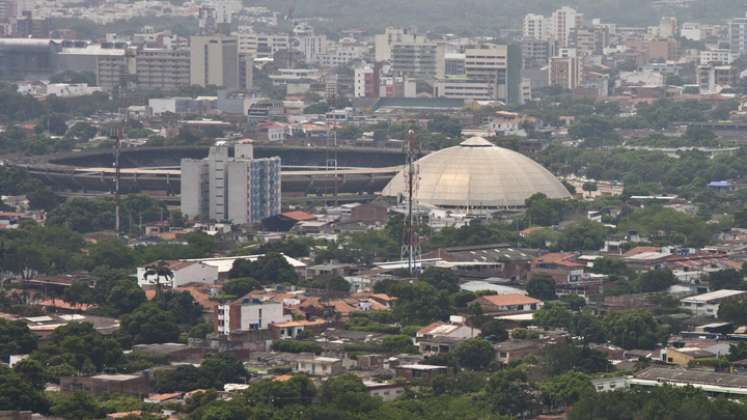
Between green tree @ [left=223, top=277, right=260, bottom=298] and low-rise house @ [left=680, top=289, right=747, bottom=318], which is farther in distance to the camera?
green tree @ [left=223, top=277, right=260, bottom=298]

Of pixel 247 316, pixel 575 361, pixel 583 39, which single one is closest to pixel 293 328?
pixel 247 316

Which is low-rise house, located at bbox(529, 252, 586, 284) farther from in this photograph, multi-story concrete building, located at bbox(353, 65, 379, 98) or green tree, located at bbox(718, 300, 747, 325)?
multi-story concrete building, located at bbox(353, 65, 379, 98)

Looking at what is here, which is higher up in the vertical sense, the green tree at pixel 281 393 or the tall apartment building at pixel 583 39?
the green tree at pixel 281 393

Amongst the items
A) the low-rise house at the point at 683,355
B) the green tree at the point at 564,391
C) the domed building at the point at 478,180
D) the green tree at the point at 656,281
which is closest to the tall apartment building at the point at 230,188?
the domed building at the point at 478,180

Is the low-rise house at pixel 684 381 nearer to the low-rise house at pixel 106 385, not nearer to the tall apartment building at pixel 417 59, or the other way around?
the low-rise house at pixel 106 385

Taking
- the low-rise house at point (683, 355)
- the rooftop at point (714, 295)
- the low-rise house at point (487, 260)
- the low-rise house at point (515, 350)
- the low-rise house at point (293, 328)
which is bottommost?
the low-rise house at point (487, 260)

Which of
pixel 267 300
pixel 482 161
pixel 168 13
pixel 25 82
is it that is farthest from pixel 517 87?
pixel 267 300

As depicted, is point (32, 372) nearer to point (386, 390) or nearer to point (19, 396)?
point (19, 396)

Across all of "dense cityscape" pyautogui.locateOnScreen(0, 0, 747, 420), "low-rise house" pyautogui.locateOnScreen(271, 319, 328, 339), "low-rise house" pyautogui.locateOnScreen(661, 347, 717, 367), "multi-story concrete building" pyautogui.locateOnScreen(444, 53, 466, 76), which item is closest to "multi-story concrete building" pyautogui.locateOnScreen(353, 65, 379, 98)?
"dense cityscape" pyautogui.locateOnScreen(0, 0, 747, 420)
